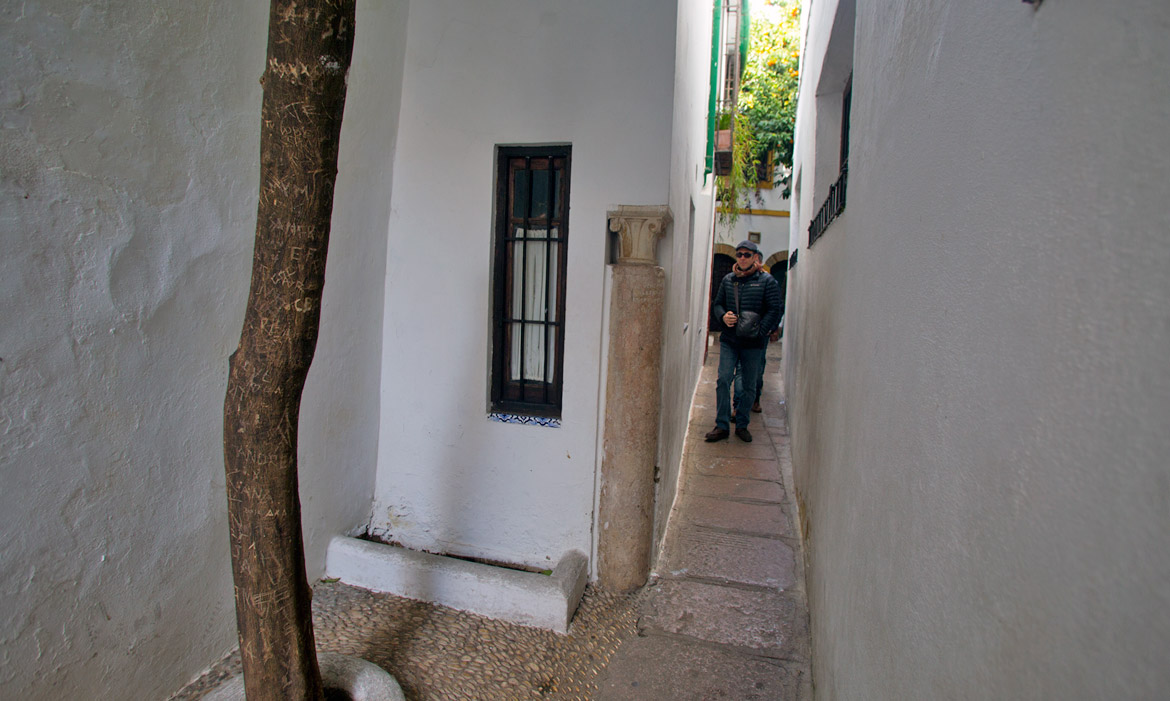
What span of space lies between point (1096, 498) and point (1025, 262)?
11.5 inches

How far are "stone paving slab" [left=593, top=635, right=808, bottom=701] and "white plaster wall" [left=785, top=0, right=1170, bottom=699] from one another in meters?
1.34

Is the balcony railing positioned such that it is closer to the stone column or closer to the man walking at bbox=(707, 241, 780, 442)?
the stone column

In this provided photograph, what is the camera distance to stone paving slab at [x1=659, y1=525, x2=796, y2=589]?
365 cm

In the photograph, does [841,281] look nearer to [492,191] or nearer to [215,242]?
[492,191]

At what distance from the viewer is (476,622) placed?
306 centimetres

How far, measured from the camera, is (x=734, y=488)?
5.09 metres

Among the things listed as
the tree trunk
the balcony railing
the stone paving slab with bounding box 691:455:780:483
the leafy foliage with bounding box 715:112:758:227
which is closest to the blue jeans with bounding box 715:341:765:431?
the stone paving slab with bounding box 691:455:780:483

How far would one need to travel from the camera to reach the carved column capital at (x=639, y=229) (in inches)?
126

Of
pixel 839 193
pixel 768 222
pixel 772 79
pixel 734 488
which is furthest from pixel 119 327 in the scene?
pixel 768 222

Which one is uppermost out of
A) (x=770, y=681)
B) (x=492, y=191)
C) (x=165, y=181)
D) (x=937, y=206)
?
(x=492, y=191)

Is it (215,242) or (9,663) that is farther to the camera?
(215,242)

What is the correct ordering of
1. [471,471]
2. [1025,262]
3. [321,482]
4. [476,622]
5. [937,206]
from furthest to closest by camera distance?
1. [471,471]
2. [321,482]
3. [476,622]
4. [937,206]
5. [1025,262]

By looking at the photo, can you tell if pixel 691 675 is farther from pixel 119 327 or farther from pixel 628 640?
Result: pixel 119 327

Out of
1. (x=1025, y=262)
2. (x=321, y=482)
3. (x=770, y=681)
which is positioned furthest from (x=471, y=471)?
(x=1025, y=262)
